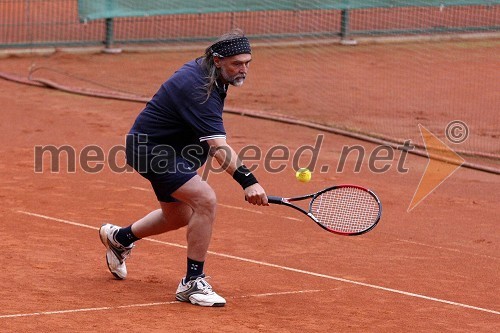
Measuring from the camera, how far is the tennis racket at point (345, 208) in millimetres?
7504

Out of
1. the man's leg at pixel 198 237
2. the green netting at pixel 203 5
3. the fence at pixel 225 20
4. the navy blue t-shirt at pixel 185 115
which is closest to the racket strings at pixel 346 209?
the man's leg at pixel 198 237

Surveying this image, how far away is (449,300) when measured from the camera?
7789 millimetres

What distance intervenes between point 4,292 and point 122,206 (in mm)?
3094

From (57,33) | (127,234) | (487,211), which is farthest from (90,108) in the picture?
(127,234)

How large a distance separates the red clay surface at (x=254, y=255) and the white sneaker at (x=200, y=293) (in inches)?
3.0

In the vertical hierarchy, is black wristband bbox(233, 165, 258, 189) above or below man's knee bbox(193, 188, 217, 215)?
above

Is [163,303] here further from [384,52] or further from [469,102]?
[384,52]

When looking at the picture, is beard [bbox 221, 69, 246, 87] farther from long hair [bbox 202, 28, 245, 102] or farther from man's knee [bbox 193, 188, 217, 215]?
man's knee [bbox 193, 188, 217, 215]

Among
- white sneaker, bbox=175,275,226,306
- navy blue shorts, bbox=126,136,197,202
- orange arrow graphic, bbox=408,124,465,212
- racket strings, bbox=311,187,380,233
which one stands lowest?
orange arrow graphic, bbox=408,124,465,212

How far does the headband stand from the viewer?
714 centimetres

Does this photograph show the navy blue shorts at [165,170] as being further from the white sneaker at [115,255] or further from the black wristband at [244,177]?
the white sneaker at [115,255]

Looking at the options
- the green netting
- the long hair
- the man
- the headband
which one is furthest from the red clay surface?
the green netting

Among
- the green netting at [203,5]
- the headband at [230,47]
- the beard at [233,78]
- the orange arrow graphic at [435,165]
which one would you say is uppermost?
the headband at [230,47]

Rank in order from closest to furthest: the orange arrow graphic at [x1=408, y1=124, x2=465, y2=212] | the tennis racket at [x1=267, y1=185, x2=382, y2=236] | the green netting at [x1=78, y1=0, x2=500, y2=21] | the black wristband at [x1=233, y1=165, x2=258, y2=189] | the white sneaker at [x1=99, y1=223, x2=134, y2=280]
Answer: the black wristband at [x1=233, y1=165, x2=258, y2=189] < the tennis racket at [x1=267, y1=185, x2=382, y2=236] < the white sneaker at [x1=99, y1=223, x2=134, y2=280] < the orange arrow graphic at [x1=408, y1=124, x2=465, y2=212] < the green netting at [x1=78, y1=0, x2=500, y2=21]
